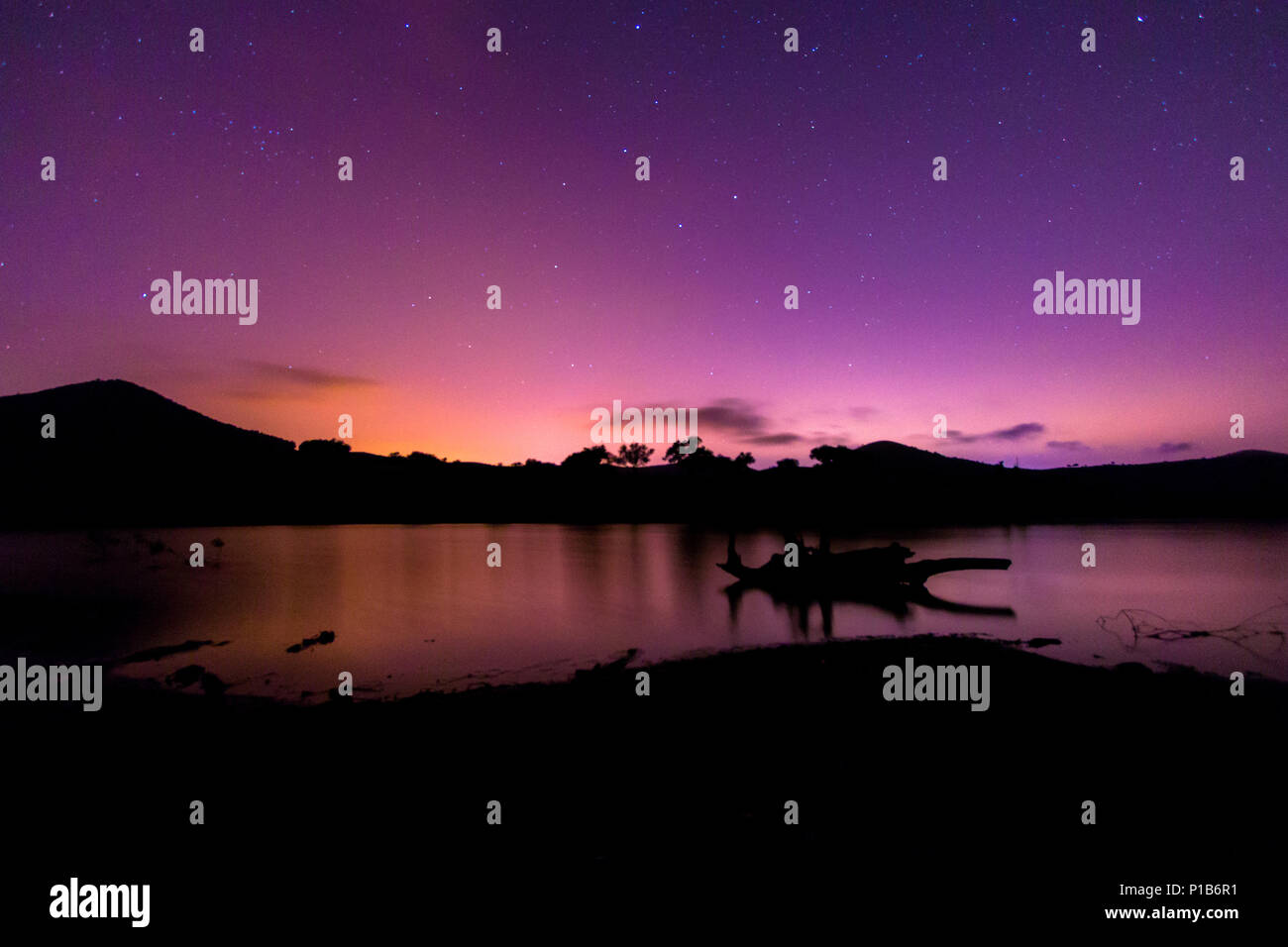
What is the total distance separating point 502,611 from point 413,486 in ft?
310

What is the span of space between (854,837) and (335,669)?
48.2 ft

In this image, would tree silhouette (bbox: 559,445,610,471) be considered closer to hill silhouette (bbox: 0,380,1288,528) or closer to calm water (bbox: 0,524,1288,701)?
hill silhouette (bbox: 0,380,1288,528)

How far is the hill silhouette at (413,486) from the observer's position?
307ft

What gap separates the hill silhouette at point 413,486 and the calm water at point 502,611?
163ft

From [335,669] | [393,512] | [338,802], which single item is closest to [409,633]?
[335,669]

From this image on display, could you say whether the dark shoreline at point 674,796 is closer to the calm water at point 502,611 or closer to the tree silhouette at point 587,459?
the calm water at point 502,611

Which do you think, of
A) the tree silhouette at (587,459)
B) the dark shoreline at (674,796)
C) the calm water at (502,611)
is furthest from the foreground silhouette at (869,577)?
the tree silhouette at (587,459)

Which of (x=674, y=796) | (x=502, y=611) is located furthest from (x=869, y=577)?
(x=674, y=796)

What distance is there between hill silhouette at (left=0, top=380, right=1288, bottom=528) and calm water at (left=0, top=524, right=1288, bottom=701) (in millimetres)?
49583

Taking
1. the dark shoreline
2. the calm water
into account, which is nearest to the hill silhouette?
the calm water

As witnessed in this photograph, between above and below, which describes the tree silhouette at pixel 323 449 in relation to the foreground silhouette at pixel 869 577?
above

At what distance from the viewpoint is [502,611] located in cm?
2542

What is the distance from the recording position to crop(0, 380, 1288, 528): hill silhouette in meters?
93.6
